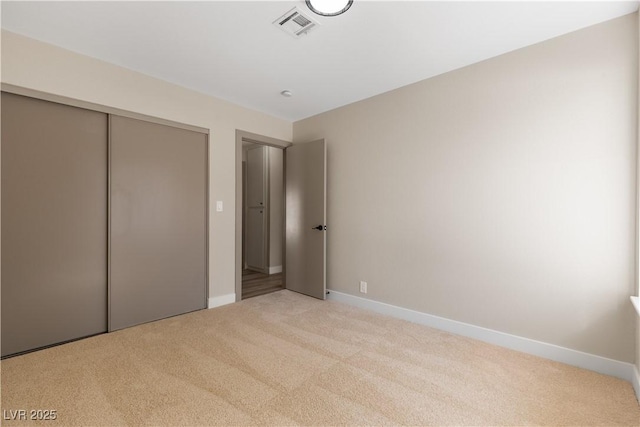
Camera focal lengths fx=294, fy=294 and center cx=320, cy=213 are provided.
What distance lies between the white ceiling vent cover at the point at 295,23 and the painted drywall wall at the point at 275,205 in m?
3.26

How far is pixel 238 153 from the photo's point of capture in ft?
Result: 12.0

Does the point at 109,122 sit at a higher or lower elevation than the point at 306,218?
higher

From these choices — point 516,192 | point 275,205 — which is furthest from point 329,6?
point 275,205

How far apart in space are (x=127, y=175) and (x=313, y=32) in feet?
7.01

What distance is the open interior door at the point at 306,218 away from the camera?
3758 mm

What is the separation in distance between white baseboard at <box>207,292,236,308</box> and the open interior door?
0.88 m

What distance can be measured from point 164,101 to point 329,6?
2.04 m

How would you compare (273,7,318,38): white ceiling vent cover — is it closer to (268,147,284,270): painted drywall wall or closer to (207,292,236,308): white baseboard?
(207,292,236,308): white baseboard

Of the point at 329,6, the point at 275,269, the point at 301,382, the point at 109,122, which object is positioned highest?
the point at 329,6

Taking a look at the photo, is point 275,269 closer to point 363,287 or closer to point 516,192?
point 363,287

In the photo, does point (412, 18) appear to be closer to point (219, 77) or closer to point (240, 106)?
point (219, 77)

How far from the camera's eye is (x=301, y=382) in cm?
193

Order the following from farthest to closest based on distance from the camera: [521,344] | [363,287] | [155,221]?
[363,287] → [155,221] → [521,344]

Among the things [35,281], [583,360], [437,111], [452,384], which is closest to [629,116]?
[437,111]
